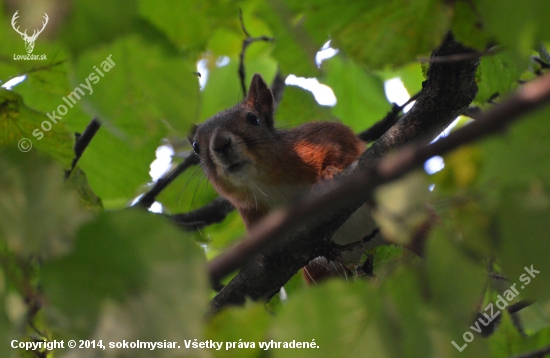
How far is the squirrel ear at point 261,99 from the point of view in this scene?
3.67 metres

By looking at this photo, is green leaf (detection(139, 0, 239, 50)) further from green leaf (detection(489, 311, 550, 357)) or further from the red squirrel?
the red squirrel

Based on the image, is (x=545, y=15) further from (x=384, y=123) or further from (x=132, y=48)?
(x=384, y=123)

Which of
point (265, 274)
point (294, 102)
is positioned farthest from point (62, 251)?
point (294, 102)

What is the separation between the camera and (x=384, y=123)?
3127 millimetres

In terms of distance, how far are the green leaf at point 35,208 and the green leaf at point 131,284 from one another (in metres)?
0.03

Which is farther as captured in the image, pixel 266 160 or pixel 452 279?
pixel 266 160

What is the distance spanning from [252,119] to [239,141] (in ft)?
1.04

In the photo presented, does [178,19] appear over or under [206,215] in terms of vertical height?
over

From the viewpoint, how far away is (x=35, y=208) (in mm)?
726

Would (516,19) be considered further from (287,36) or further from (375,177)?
(287,36)

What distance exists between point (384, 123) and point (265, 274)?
1448 mm

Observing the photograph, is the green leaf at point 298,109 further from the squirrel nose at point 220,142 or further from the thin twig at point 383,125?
the squirrel nose at point 220,142
